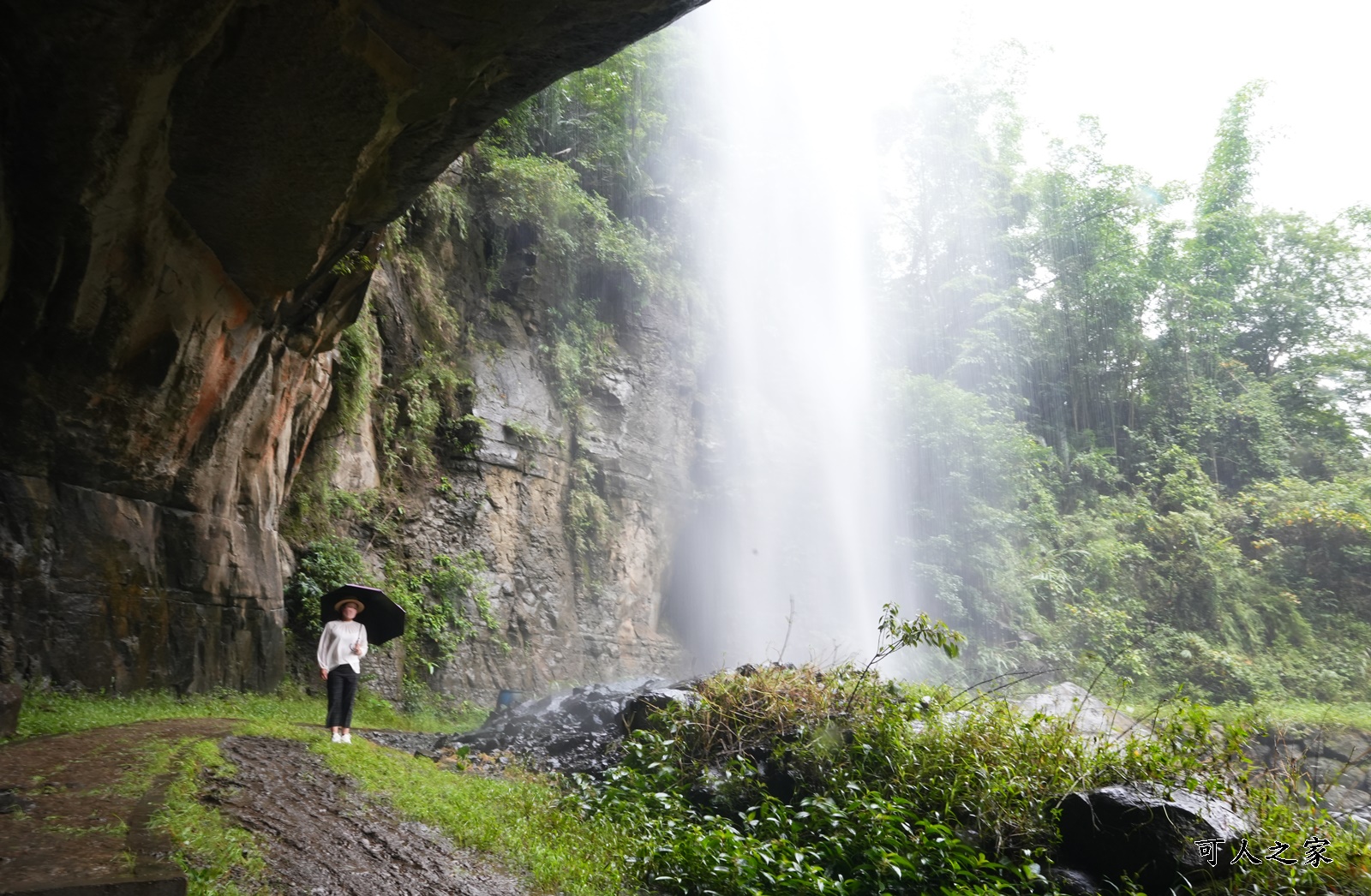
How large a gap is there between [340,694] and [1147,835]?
6.32 metres

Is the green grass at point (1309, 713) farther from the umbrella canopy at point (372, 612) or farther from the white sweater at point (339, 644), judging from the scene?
the white sweater at point (339, 644)

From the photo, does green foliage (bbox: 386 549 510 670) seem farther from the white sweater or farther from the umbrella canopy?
the white sweater

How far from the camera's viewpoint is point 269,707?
850 cm

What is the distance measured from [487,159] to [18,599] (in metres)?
12.5

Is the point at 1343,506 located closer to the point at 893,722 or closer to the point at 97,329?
the point at 893,722

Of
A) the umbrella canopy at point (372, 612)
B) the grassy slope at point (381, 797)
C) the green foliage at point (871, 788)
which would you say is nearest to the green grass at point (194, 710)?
the grassy slope at point (381, 797)

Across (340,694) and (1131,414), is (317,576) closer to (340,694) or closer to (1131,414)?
(340,694)

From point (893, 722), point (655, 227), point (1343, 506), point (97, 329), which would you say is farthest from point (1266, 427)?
point (97, 329)

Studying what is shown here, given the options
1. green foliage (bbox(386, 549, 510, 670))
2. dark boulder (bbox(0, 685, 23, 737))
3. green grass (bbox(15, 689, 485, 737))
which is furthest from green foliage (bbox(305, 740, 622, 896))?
green foliage (bbox(386, 549, 510, 670))

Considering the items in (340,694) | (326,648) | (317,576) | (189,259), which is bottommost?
(340,694)

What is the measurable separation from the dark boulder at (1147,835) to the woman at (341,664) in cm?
578

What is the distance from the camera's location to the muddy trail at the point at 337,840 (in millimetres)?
3795

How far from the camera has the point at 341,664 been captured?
7.13 m

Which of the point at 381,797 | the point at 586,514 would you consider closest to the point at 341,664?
the point at 381,797
